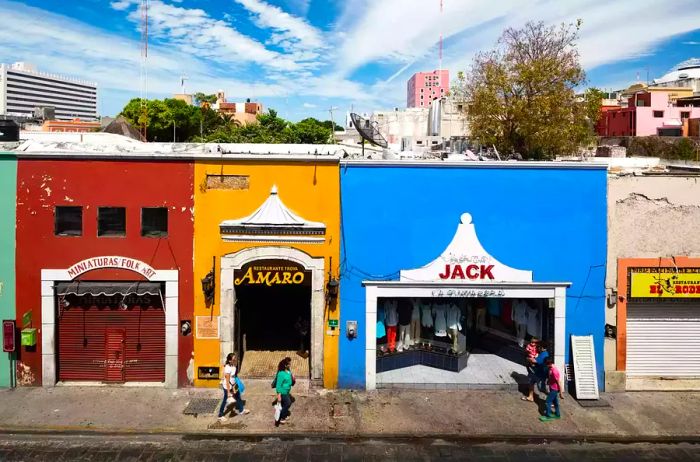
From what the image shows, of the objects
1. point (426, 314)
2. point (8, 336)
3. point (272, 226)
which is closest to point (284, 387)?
point (272, 226)

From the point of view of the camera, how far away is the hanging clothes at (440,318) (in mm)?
16359

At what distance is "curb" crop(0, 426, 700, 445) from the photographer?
12562 millimetres

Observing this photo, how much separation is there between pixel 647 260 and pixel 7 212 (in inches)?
709

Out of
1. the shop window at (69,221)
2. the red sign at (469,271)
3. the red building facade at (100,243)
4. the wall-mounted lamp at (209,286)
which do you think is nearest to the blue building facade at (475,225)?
the red sign at (469,271)

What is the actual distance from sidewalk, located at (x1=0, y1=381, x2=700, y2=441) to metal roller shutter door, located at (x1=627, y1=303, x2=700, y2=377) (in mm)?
747

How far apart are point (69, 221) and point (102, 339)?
3487mm

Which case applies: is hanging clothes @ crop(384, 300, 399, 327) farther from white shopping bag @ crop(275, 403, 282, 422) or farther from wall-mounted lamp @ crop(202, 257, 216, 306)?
wall-mounted lamp @ crop(202, 257, 216, 306)

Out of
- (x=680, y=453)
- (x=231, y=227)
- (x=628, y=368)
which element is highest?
(x=231, y=227)

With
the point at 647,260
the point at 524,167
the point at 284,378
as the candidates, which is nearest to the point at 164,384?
the point at 284,378

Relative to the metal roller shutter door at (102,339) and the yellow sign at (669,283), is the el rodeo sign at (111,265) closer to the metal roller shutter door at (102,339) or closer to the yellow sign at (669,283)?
the metal roller shutter door at (102,339)

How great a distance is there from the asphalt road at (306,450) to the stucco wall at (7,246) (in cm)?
330

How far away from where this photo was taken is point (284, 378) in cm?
1311

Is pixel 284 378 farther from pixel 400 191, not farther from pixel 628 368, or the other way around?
pixel 628 368

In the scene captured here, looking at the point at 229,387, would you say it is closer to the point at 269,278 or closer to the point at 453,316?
the point at 269,278
